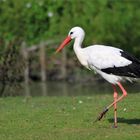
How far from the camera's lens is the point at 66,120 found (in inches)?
574

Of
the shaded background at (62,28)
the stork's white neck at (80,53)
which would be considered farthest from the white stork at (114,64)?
the shaded background at (62,28)

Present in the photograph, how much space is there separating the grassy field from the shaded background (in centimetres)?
1513

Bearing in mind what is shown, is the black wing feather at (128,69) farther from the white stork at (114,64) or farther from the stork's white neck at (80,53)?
the stork's white neck at (80,53)

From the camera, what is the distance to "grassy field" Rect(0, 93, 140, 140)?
12.9 metres

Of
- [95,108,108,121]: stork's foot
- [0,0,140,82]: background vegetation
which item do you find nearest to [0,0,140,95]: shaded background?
[0,0,140,82]: background vegetation

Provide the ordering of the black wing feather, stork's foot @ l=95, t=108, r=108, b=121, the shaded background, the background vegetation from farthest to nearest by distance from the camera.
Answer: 1. the background vegetation
2. the shaded background
3. stork's foot @ l=95, t=108, r=108, b=121
4. the black wing feather

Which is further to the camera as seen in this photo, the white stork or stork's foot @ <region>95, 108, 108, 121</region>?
stork's foot @ <region>95, 108, 108, 121</region>

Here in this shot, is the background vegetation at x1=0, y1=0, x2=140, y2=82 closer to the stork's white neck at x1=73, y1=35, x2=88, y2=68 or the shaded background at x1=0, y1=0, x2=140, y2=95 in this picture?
the shaded background at x1=0, y1=0, x2=140, y2=95

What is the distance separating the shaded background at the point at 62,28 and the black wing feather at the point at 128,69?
60.9 feet

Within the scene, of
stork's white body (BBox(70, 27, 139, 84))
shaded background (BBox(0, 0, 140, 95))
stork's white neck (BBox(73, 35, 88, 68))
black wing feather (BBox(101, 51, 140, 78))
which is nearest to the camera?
black wing feather (BBox(101, 51, 140, 78))

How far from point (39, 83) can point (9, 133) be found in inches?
868

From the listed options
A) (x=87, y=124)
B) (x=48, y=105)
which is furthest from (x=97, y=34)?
(x=87, y=124)

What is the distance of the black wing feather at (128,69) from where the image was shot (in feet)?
45.6

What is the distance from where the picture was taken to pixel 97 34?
3888 cm
